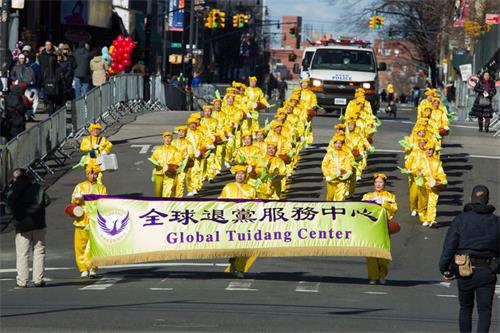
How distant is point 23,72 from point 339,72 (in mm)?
13395

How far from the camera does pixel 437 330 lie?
1380cm

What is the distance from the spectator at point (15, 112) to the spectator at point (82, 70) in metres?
7.49

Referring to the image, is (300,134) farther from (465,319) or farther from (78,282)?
(465,319)

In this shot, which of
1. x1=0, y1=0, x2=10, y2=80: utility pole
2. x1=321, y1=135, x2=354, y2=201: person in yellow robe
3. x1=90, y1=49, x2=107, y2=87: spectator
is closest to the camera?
x1=0, y1=0, x2=10, y2=80: utility pole

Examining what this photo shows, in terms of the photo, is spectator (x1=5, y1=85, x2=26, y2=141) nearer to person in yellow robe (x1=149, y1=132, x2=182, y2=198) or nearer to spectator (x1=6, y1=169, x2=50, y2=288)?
person in yellow robe (x1=149, y1=132, x2=182, y2=198)

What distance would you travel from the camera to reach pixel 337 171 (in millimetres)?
26125

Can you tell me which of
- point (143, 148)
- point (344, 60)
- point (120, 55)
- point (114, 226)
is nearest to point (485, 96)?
point (344, 60)

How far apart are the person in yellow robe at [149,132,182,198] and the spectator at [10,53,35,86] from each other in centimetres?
786

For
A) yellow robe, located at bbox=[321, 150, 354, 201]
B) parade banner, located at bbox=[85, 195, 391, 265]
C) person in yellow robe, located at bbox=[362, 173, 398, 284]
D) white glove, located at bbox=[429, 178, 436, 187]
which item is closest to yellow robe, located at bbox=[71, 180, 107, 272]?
parade banner, located at bbox=[85, 195, 391, 265]

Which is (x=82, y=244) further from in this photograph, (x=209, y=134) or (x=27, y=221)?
(x=209, y=134)

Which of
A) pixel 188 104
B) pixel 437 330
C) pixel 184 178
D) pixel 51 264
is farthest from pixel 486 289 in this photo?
pixel 188 104

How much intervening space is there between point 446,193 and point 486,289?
57.5ft

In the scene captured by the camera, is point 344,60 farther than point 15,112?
Yes

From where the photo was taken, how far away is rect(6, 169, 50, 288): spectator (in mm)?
17844
